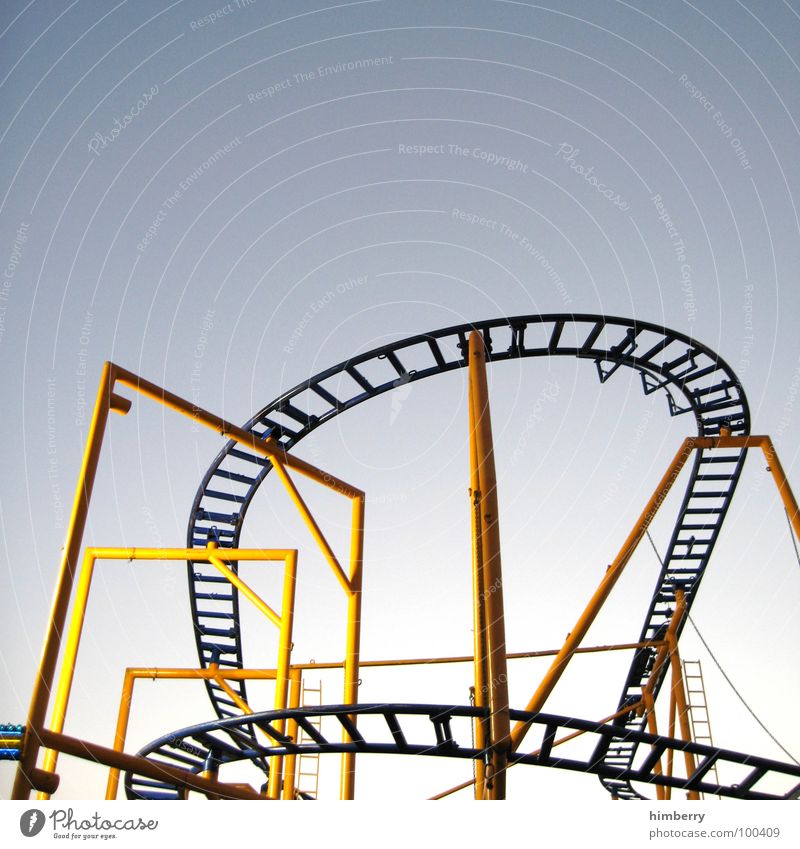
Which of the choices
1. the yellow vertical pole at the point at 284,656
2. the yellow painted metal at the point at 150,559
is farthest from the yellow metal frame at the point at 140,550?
the yellow vertical pole at the point at 284,656

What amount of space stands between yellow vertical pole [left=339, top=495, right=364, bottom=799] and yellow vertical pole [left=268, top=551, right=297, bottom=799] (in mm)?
715

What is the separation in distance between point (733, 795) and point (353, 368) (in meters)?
6.85

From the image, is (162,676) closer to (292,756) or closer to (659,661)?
(292,756)

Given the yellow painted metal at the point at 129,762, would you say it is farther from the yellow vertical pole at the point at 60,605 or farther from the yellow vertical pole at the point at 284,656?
the yellow vertical pole at the point at 284,656

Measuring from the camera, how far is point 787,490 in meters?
8.09

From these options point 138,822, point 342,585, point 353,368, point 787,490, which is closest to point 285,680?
point 342,585

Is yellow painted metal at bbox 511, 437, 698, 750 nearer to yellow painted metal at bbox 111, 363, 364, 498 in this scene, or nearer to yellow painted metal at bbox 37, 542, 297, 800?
yellow painted metal at bbox 37, 542, 297, 800

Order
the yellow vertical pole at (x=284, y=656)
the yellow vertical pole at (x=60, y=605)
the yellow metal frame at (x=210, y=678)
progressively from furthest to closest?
the yellow metal frame at (x=210, y=678)
the yellow vertical pole at (x=284, y=656)
the yellow vertical pole at (x=60, y=605)

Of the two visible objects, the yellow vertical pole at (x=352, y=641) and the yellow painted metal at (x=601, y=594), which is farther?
the yellow vertical pole at (x=352, y=641)

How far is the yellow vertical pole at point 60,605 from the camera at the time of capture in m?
3.74

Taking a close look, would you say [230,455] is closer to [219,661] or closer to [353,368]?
[353,368]

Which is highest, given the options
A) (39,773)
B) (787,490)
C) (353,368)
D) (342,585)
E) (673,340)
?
(673,340)

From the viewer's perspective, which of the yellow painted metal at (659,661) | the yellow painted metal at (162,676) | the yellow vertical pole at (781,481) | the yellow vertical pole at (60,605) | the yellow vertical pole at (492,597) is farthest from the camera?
the yellow painted metal at (659,661)

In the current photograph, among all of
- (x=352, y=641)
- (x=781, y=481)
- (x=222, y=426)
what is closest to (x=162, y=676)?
(x=352, y=641)
